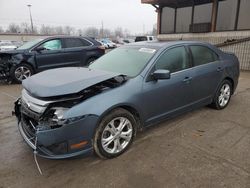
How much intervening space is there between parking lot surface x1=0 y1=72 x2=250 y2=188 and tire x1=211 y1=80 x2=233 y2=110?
71 centimetres

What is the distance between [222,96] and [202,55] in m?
1.14

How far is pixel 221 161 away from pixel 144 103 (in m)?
1.27

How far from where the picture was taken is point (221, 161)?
2.78 metres

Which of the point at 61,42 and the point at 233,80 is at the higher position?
the point at 61,42

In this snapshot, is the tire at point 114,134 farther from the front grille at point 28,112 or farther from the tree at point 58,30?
the tree at point 58,30

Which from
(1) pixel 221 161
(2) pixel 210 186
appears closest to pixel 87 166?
(2) pixel 210 186

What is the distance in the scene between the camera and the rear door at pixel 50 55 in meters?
7.36

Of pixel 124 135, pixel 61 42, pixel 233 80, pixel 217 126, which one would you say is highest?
pixel 61 42

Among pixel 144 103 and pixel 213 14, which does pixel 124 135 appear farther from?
pixel 213 14

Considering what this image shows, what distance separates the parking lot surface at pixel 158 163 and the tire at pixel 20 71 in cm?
381

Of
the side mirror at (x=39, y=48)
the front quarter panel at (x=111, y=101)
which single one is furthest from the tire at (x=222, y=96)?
the side mirror at (x=39, y=48)

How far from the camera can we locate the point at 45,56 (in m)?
7.41

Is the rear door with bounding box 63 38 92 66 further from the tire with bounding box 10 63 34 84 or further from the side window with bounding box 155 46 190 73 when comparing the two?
the side window with bounding box 155 46 190 73

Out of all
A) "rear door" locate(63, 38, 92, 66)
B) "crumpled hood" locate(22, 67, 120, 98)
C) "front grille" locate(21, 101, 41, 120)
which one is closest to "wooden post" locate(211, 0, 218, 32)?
"rear door" locate(63, 38, 92, 66)
